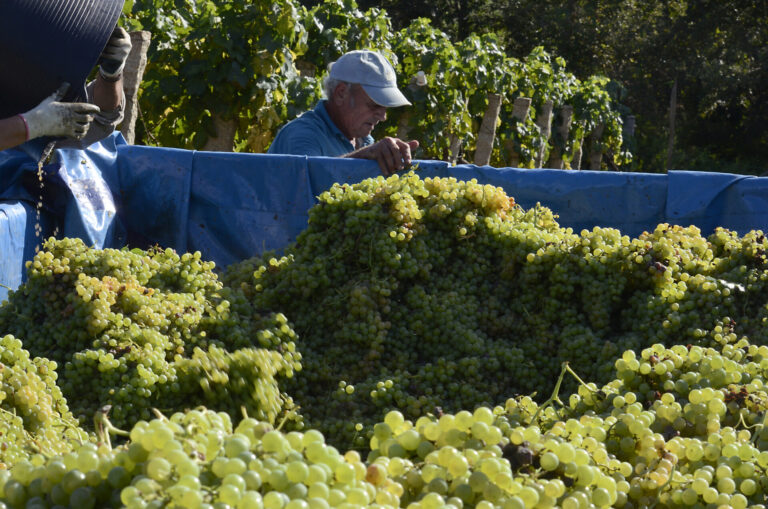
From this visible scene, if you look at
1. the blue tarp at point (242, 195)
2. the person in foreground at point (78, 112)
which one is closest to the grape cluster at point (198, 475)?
the person in foreground at point (78, 112)

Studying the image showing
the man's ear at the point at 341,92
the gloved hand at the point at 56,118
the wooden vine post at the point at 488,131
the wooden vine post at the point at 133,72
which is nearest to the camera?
the gloved hand at the point at 56,118

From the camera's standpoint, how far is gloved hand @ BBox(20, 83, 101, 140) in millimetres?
3125

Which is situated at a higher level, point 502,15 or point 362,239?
point 502,15

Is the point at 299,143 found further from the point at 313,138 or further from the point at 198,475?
the point at 198,475

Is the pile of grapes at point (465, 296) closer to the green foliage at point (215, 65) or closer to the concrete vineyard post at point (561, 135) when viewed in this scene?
the green foliage at point (215, 65)

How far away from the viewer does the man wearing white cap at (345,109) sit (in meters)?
4.79

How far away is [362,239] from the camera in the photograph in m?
2.93

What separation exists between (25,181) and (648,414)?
10.4 feet

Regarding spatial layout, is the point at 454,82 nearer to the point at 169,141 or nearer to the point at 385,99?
the point at 169,141

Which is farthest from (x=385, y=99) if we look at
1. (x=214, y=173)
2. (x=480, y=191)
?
(x=480, y=191)

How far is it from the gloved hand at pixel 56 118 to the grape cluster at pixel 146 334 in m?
0.59

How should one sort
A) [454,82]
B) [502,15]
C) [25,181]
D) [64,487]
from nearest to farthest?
[64,487], [25,181], [454,82], [502,15]

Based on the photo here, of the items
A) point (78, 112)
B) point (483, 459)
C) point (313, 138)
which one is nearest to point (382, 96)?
point (313, 138)

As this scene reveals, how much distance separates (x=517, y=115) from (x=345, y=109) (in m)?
6.38
